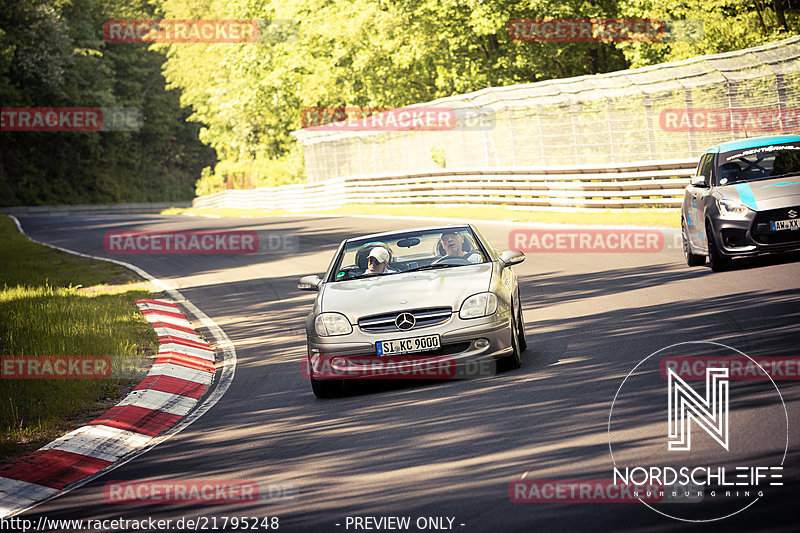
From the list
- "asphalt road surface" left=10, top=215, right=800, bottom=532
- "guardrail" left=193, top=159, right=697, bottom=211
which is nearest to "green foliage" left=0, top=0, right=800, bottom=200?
"guardrail" left=193, top=159, right=697, bottom=211

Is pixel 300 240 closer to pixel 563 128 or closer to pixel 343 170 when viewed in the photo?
pixel 563 128

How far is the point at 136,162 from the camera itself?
88625mm

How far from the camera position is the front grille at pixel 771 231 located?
490 inches

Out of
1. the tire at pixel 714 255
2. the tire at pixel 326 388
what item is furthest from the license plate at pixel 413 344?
the tire at pixel 714 255

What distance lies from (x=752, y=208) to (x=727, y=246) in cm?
65

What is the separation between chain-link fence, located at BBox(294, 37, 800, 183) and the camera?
869 inches

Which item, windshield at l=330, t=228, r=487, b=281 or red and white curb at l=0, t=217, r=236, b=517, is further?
windshield at l=330, t=228, r=487, b=281
